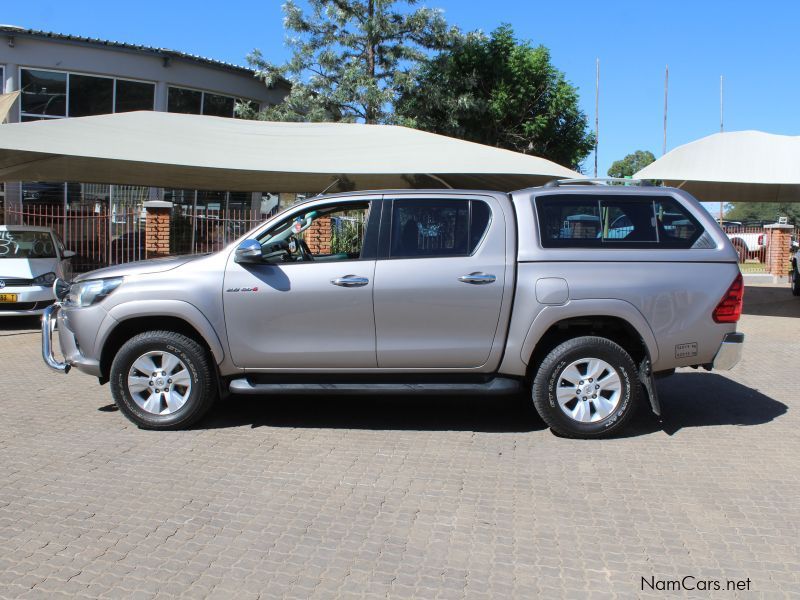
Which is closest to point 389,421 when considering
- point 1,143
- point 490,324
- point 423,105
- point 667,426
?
point 490,324

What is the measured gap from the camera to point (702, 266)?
211 inches

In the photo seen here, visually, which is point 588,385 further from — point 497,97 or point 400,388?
point 497,97

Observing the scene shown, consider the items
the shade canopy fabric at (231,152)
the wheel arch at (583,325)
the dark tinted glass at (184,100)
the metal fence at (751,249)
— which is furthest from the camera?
the metal fence at (751,249)

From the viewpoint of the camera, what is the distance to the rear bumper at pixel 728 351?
5.37m

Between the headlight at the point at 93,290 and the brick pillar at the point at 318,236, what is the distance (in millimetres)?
1638

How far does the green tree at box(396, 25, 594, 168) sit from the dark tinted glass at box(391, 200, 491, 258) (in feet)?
45.5

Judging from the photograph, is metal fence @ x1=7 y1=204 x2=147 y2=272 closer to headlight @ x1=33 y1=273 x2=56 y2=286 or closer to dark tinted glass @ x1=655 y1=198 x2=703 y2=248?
headlight @ x1=33 y1=273 x2=56 y2=286

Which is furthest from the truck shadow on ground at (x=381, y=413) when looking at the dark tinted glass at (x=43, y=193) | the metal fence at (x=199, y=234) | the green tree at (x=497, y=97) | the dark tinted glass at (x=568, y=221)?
the dark tinted glass at (x=43, y=193)

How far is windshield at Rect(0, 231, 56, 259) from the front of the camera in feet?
36.7

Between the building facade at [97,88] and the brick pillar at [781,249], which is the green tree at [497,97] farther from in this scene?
the brick pillar at [781,249]

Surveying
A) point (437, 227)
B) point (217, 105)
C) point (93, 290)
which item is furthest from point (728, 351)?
point (217, 105)

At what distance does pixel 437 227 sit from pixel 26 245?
8.60 meters

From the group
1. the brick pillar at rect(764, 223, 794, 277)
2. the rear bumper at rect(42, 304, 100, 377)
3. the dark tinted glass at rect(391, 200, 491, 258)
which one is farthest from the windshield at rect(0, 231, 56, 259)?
the brick pillar at rect(764, 223, 794, 277)

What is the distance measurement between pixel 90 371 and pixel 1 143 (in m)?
5.29
